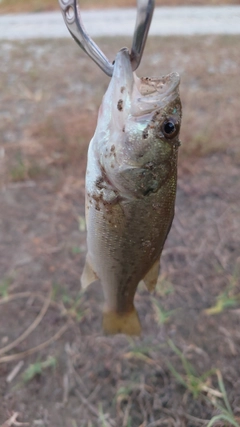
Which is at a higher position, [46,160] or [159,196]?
[46,160]

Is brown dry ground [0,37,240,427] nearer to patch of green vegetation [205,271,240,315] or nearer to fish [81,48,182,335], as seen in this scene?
patch of green vegetation [205,271,240,315]

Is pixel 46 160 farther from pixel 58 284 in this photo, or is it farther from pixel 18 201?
pixel 58 284

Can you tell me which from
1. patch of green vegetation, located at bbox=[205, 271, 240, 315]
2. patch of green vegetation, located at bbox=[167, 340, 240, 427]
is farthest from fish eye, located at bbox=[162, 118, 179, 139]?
patch of green vegetation, located at bbox=[205, 271, 240, 315]

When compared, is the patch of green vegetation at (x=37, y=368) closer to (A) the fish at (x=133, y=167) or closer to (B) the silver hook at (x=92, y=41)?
(A) the fish at (x=133, y=167)

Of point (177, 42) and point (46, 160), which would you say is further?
point (177, 42)

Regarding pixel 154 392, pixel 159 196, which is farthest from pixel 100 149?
pixel 154 392

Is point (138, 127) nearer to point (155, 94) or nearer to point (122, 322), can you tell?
point (155, 94)

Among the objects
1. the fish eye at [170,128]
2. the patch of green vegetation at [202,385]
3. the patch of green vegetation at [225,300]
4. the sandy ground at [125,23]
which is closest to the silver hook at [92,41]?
the fish eye at [170,128]
